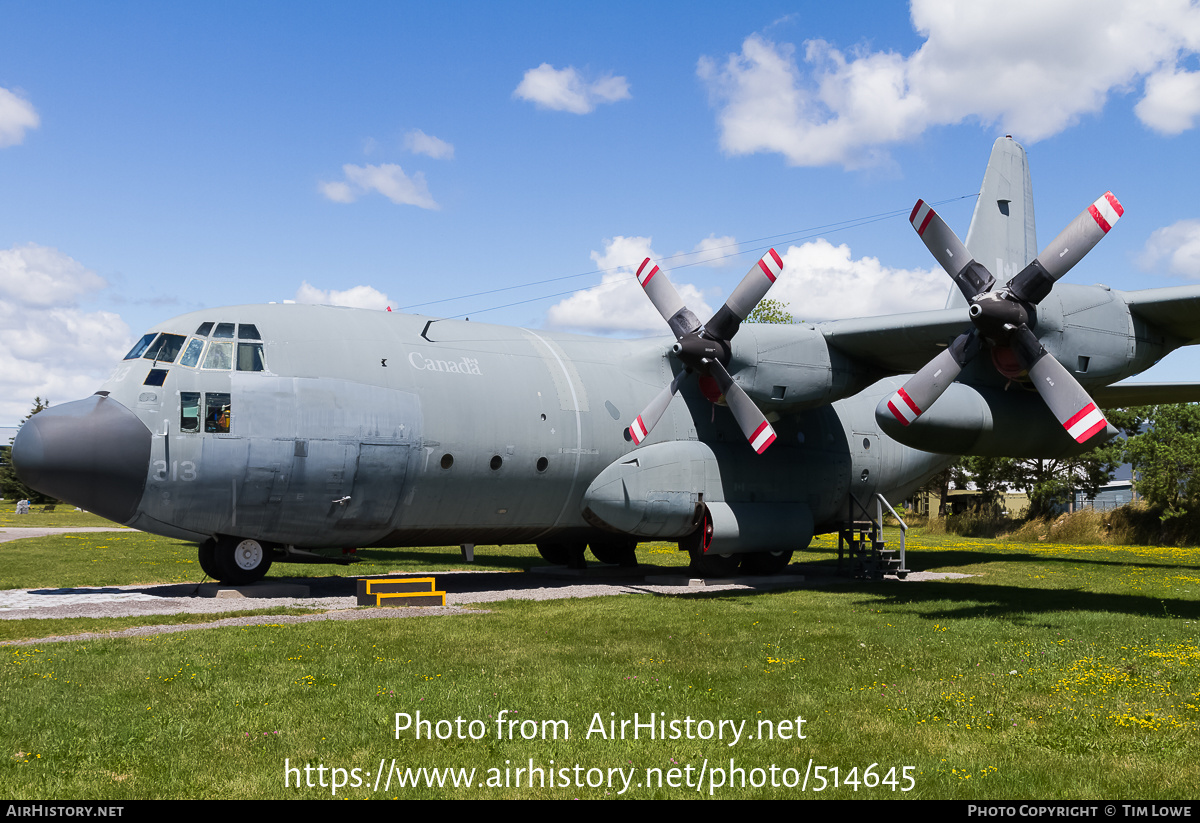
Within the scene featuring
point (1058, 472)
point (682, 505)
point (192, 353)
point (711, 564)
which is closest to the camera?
point (192, 353)

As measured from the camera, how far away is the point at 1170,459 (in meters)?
43.9

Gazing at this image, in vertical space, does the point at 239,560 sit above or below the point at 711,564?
above

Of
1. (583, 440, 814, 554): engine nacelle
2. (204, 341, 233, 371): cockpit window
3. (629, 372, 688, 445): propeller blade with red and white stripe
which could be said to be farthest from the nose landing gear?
(629, 372, 688, 445): propeller blade with red and white stripe

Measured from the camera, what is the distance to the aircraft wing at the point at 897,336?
2038 centimetres

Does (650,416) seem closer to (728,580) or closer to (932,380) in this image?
(728,580)

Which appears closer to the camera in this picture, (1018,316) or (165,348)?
(1018,316)

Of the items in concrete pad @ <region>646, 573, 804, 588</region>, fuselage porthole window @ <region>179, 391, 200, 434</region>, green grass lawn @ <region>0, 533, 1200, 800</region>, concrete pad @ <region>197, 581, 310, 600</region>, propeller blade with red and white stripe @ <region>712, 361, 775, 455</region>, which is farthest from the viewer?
concrete pad @ <region>646, 573, 804, 588</region>

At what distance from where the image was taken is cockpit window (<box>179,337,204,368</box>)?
17.5 m

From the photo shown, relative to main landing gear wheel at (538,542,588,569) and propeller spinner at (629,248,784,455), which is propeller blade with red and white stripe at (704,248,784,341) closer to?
propeller spinner at (629,248,784,455)

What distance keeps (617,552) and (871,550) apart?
6799 millimetres

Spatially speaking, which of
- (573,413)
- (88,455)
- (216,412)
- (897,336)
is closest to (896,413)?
(897,336)

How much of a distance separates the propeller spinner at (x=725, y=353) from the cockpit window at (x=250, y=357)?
25.4 ft

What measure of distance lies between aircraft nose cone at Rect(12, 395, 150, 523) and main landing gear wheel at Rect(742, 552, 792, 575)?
14538 mm
